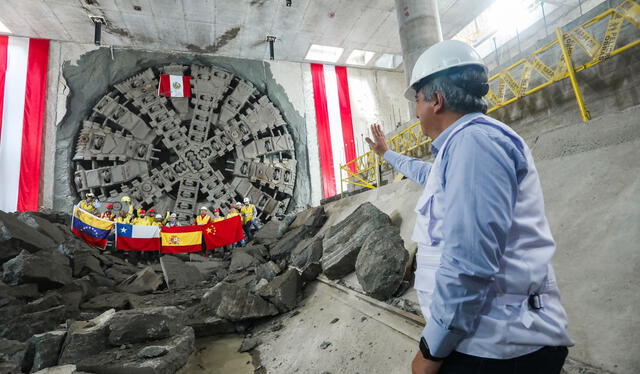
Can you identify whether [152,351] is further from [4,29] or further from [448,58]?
[4,29]

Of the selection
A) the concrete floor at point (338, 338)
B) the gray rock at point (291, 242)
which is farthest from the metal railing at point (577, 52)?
the gray rock at point (291, 242)

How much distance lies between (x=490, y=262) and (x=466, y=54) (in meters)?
0.72

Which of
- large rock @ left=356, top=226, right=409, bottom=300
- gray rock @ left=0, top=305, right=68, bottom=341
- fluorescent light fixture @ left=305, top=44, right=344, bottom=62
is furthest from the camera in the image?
fluorescent light fixture @ left=305, top=44, right=344, bottom=62

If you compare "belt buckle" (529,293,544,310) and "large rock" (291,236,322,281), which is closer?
"belt buckle" (529,293,544,310)

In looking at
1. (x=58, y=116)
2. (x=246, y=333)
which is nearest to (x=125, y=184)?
(x=58, y=116)

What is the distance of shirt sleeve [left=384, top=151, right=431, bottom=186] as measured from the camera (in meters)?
1.61

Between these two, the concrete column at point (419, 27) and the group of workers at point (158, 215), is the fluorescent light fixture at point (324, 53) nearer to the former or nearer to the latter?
the concrete column at point (419, 27)

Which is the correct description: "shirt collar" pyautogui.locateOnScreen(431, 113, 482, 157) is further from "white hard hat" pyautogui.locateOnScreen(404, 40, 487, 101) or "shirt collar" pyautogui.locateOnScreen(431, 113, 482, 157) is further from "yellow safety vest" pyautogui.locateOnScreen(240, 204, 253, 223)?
"yellow safety vest" pyautogui.locateOnScreen(240, 204, 253, 223)

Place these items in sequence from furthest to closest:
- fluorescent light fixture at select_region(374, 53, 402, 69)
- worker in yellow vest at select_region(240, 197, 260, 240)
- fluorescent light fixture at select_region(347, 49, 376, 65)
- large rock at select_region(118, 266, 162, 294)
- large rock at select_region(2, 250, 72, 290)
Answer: fluorescent light fixture at select_region(374, 53, 402, 69) < fluorescent light fixture at select_region(347, 49, 376, 65) < worker in yellow vest at select_region(240, 197, 260, 240) < large rock at select_region(118, 266, 162, 294) < large rock at select_region(2, 250, 72, 290)

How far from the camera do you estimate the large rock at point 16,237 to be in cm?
445

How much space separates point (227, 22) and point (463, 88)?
12.0 meters

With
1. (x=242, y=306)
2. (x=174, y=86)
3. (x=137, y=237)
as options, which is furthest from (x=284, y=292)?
(x=174, y=86)

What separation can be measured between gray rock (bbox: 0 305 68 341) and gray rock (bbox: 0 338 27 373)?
34cm

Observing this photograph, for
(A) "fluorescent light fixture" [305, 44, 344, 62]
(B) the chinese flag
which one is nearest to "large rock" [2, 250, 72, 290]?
(B) the chinese flag
